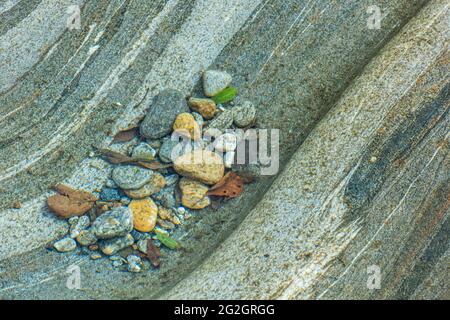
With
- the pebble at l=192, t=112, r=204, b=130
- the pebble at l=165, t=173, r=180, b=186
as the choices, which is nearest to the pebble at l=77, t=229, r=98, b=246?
the pebble at l=165, t=173, r=180, b=186

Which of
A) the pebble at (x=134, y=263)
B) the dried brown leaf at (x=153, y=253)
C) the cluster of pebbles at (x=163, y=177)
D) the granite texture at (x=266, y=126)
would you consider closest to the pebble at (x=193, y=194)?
the cluster of pebbles at (x=163, y=177)

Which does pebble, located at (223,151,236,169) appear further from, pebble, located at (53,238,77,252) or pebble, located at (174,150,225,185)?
pebble, located at (53,238,77,252)

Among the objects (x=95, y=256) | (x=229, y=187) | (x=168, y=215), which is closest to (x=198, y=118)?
(x=229, y=187)

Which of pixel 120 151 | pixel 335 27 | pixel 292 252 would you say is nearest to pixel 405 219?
pixel 292 252

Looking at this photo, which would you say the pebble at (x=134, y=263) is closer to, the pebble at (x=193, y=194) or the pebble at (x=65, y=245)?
the pebble at (x=65, y=245)

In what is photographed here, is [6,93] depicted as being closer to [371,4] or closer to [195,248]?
[195,248]

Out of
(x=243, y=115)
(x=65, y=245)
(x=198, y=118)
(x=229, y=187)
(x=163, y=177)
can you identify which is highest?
(x=243, y=115)

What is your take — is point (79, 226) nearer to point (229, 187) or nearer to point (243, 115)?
point (229, 187)
